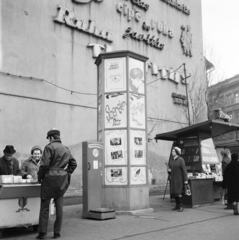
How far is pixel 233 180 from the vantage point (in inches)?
370

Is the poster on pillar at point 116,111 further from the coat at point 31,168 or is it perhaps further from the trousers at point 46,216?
the trousers at point 46,216

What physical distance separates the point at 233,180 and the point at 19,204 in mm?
5733

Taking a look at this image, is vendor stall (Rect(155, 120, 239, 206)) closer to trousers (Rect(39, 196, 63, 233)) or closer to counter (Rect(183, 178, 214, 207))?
counter (Rect(183, 178, 214, 207))

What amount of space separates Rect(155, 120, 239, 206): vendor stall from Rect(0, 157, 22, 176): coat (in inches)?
225

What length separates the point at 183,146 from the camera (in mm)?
12836

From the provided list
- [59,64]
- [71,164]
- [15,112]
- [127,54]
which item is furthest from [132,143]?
[59,64]

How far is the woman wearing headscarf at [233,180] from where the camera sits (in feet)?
30.1

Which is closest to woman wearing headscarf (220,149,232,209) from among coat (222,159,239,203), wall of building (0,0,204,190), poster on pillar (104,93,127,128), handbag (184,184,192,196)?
coat (222,159,239,203)

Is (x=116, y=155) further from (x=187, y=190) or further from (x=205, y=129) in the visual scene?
(x=205, y=129)

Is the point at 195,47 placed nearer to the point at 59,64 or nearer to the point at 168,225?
the point at 59,64

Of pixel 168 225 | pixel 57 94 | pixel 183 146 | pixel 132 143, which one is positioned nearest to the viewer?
pixel 168 225

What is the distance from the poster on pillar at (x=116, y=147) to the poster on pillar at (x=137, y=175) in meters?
0.36

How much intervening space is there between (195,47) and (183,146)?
13987 millimetres

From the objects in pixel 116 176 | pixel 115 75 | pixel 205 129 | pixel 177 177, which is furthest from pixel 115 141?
pixel 205 129
